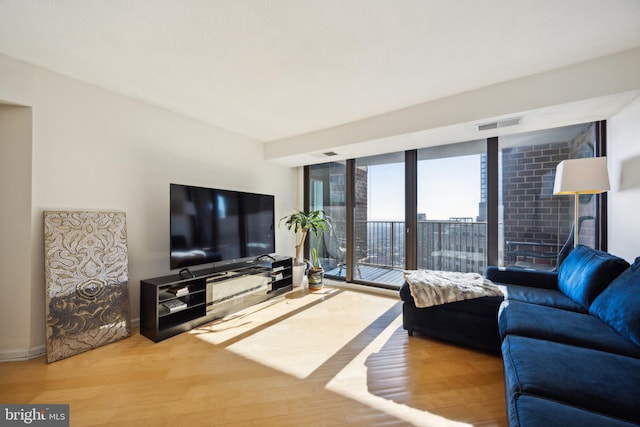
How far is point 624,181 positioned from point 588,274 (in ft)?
3.36

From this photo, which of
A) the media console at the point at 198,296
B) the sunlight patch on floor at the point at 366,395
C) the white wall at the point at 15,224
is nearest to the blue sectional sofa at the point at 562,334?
the sunlight patch on floor at the point at 366,395

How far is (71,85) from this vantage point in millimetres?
2277

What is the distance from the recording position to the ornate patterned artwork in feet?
6.84

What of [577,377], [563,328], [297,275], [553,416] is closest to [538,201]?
[563,328]

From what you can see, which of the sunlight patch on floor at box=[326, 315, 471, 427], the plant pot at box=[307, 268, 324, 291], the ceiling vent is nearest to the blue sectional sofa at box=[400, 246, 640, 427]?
the sunlight patch on floor at box=[326, 315, 471, 427]

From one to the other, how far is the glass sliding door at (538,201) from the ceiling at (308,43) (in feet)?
3.44

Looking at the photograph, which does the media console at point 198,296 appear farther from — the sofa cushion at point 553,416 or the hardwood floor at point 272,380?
the sofa cushion at point 553,416

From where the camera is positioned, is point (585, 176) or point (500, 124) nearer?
point (585, 176)

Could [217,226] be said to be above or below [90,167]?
below

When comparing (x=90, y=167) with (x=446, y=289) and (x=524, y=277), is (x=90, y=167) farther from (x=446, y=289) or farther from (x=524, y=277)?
(x=524, y=277)

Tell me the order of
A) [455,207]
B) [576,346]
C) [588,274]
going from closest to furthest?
[576,346]
[588,274]
[455,207]

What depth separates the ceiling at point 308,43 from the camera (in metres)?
1.53

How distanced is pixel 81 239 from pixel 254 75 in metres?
2.11

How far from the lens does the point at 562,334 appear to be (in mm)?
1527
